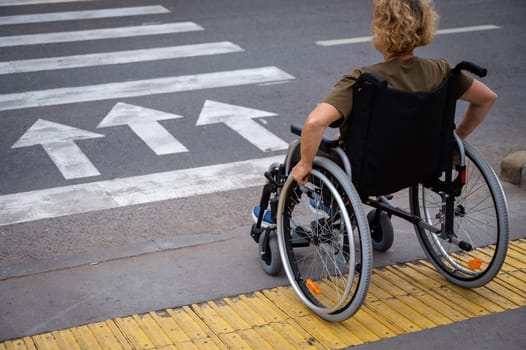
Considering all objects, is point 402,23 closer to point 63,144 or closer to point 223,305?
point 223,305

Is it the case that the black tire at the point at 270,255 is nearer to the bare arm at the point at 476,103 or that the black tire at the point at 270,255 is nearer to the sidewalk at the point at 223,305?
the sidewalk at the point at 223,305

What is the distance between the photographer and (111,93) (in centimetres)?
934

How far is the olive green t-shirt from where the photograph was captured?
4262mm

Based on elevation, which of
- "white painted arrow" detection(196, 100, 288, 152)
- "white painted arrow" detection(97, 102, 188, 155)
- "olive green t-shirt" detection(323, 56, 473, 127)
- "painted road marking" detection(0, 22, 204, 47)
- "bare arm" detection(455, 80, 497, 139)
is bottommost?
"white painted arrow" detection(97, 102, 188, 155)

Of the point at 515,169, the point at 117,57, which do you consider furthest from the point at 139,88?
the point at 515,169

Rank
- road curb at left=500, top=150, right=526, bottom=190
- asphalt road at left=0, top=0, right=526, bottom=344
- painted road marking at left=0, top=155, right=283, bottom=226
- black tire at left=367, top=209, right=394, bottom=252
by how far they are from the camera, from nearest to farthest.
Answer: black tire at left=367, top=209, right=394, bottom=252, asphalt road at left=0, top=0, right=526, bottom=344, painted road marking at left=0, top=155, right=283, bottom=226, road curb at left=500, top=150, right=526, bottom=190

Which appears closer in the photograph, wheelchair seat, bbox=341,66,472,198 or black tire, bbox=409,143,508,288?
wheelchair seat, bbox=341,66,472,198

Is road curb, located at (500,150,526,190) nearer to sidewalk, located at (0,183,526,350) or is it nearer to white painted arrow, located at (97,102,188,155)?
sidewalk, located at (0,183,526,350)

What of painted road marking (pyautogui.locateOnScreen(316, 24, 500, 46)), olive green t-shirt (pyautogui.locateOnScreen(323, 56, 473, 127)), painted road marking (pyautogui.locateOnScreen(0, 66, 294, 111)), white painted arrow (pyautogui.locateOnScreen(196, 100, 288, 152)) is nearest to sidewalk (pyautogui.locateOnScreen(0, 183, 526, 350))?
olive green t-shirt (pyautogui.locateOnScreen(323, 56, 473, 127))

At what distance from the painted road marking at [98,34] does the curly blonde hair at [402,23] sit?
820cm

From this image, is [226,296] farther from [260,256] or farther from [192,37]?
[192,37]

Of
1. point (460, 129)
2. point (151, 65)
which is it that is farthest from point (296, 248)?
point (151, 65)

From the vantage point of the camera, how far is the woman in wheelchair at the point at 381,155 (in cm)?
420

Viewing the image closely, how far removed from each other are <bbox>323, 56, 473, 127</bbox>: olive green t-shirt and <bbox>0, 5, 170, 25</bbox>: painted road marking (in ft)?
31.4
